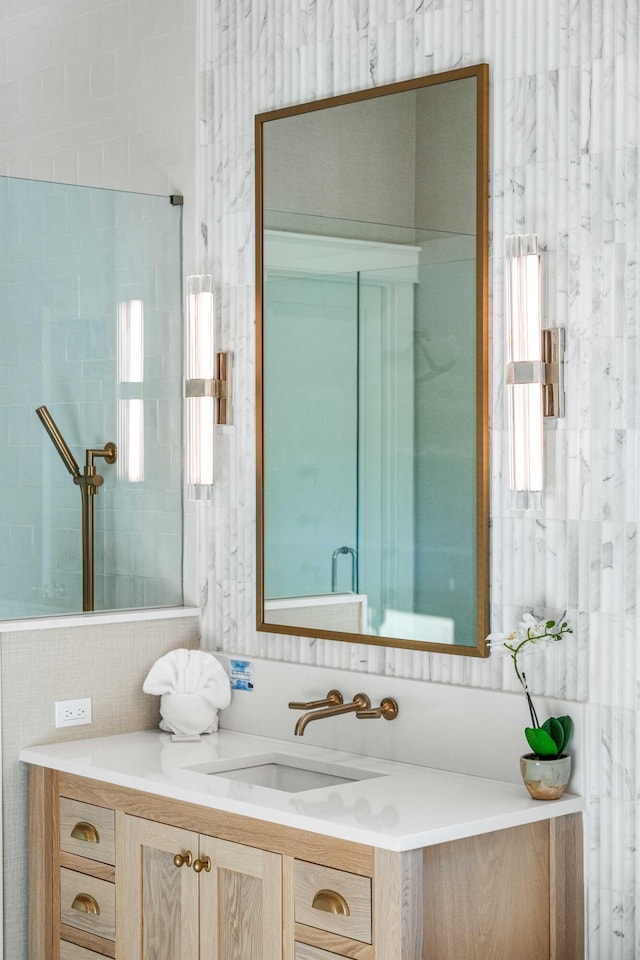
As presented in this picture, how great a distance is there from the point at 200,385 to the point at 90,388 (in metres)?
0.30

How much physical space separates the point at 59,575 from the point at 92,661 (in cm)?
24

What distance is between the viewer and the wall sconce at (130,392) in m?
3.28

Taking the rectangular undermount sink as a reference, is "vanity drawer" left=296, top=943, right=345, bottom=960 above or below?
below

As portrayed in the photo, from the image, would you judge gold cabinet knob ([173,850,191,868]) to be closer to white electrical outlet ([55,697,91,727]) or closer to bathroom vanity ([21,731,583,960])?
bathroom vanity ([21,731,583,960])

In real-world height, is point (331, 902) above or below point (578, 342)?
below

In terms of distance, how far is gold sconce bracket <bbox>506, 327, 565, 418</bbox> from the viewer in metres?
2.46

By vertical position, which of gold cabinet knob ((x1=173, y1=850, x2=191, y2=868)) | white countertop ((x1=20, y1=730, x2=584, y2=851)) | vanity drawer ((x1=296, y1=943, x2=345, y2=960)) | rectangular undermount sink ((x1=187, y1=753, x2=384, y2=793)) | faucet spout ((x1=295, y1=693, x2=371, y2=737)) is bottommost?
vanity drawer ((x1=296, y1=943, x2=345, y2=960))

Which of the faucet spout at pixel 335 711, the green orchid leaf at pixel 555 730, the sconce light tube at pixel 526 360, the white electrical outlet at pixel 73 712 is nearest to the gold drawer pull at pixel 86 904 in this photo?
the white electrical outlet at pixel 73 712

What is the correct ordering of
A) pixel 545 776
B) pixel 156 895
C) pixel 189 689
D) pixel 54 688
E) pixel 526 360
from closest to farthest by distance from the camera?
1. pixel 545 776
2. pixel 526 360
3. pixel 156 895
4. pixel 54 688
5. pixel 189 689

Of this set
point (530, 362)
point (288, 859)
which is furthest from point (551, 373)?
point (288, 859)

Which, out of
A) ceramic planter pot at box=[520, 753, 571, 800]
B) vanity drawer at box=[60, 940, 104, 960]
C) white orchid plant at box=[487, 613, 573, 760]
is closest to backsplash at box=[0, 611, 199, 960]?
vanity drawer at box=[60, 940, 104, 960]

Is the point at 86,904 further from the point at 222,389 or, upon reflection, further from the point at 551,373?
the point at 551,373

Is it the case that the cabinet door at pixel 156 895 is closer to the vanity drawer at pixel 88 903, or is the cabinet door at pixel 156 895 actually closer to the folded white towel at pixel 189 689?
the vanity drawer at pixel 88 903

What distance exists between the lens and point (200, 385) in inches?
125
